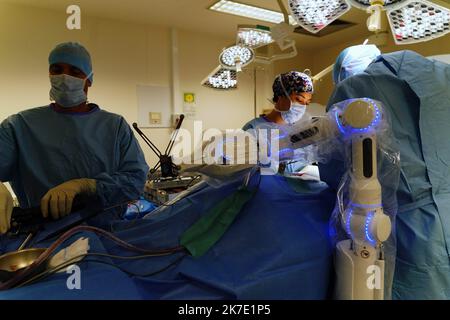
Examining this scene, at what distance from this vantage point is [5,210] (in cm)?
82

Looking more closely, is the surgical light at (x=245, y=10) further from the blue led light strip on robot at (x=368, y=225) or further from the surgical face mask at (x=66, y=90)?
the blue led light strip on robot at (x=368, y=225)

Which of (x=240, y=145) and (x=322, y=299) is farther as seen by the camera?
(x=240, y=145)

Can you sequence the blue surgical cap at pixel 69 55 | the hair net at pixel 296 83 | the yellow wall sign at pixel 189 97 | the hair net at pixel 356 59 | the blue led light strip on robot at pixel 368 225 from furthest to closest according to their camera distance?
1. the yellow wall sign at pixel 189 97
2. the hair net at pixel 296 83
3. the blue surgical cap at pixel 69 55
4. the hair net at pixel 356 59
5. the blue led light strip on robot at pixel 368 225

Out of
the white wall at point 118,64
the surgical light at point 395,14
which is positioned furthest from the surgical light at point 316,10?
the white wall at point 118,64

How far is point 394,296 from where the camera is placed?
0.67 metres

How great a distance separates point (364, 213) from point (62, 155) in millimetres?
1129

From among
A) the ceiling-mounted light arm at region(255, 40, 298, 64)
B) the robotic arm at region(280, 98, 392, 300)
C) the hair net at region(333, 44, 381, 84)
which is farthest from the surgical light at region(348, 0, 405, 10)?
the robotic arm at region(280, 98, 392, 300)

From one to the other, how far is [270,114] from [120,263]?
5.28ft

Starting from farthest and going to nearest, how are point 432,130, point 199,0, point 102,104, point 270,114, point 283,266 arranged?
point 102,104 < point 199,0 < point 270,114 < point 432,130 < point 283,266

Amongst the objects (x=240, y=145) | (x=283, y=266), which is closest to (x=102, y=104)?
(x=240, y=145)

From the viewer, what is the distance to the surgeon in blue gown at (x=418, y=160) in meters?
0.65

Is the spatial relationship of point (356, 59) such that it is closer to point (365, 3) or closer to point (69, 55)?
point (365, 3)

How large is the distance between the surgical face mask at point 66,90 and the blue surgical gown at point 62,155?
6 centimetres

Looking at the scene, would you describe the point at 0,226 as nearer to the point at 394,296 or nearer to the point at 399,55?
the point at 394,296
